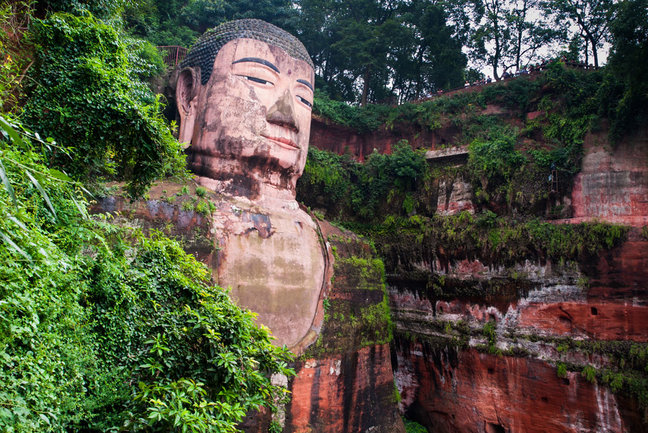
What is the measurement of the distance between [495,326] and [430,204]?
13.4 feet

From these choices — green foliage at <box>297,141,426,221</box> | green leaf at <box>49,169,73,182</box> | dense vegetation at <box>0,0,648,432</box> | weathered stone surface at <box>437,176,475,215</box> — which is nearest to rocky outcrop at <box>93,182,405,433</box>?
dense vegetation at <box>0,0,648,432</box>

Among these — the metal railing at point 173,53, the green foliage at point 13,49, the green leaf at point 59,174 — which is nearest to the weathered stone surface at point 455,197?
the metal railing at point 173,53

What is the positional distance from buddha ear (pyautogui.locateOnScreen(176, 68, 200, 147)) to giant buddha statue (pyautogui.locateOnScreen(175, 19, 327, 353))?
0.02 metres

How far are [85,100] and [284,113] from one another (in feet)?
15.6

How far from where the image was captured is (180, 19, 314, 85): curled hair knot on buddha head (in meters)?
9.25

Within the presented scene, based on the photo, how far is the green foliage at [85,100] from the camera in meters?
4.72

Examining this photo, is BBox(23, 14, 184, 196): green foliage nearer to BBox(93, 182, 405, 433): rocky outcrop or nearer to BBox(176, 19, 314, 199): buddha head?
BBox(93, 182, 405, 433): rocky outcrop

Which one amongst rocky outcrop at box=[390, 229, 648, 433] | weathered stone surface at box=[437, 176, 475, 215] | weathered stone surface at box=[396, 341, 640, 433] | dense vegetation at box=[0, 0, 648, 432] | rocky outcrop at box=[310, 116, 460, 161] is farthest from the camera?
rocky outcrop at box=[310, 116, 460, 161]

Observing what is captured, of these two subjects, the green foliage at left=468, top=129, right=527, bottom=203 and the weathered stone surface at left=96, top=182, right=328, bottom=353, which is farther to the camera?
the green foliage at left=468, top=129, right=527, bottom=203

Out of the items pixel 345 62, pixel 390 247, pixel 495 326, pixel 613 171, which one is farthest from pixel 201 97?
pixel 345 62

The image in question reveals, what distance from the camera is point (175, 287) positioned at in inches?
189

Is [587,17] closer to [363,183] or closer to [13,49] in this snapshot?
[363,183]

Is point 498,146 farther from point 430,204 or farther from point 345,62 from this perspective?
point 345,62

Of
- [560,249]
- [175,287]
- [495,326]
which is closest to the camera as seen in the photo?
[175,287]
